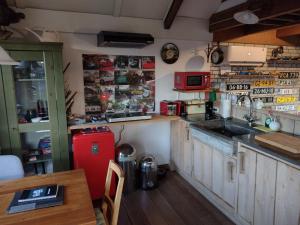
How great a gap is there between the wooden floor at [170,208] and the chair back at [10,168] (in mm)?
1107

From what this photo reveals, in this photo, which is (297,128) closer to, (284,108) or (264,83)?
(264,83)

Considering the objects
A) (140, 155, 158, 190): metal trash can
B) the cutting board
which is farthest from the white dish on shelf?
the cutting board

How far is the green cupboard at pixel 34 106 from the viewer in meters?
2.39

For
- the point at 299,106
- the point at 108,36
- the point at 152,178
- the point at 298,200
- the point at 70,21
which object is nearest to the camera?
the point at 298,200

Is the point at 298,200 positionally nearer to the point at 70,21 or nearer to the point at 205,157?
the point at 205,157

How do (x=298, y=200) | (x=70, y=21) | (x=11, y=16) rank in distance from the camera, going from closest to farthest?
(x=298, y=200)
(x=11, y=16)
(x=70, y=21)

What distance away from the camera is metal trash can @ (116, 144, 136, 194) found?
287cm

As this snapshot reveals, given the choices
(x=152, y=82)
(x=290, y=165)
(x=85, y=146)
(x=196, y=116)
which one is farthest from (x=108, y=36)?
(x=290, y=165)

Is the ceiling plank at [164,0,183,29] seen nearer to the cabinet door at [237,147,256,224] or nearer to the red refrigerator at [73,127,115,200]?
the red refrigerator at [73,127,115,200]

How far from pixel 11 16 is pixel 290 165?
9.60 ft

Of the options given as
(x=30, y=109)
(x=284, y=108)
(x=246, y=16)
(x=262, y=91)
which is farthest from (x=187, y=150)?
(x=284, y=108)

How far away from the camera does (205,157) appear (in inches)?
107

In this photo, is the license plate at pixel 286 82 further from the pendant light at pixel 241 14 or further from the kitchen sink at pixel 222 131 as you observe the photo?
the kitchen sink at pixel 222 131

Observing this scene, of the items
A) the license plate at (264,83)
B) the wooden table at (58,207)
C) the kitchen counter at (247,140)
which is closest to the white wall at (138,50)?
the kitchen counter at (247,140)
